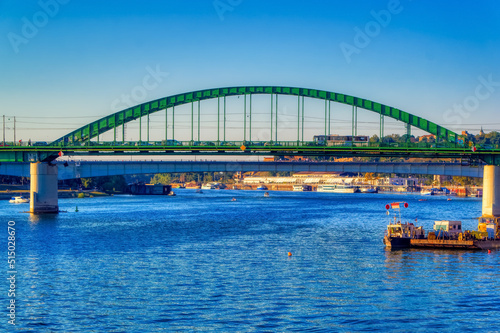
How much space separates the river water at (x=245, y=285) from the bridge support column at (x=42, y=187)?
3403 centimetres

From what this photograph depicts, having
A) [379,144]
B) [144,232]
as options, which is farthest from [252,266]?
[379,144]

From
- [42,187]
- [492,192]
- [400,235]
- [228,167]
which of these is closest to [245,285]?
[400,235]

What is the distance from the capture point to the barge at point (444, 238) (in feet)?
217

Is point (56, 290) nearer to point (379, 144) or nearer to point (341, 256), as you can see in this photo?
point (341, 256)

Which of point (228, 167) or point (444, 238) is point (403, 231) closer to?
point (444, 238)

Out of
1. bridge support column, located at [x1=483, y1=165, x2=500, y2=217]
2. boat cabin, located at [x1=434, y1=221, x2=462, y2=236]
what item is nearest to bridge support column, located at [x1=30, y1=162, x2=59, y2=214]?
boat cabin, located at [x1=434, y1=221, x2=462, y2=236]

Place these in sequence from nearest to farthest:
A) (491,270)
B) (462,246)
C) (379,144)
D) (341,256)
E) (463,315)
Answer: (463,315), (491,270), (341,256), (462,246), (379,144)

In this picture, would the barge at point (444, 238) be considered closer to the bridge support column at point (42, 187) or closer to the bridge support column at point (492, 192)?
the bridge support column at point (492, 192)

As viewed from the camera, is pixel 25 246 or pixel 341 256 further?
pixel 25 246

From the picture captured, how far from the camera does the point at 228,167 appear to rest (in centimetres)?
19338

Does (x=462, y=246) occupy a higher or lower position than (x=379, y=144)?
lower

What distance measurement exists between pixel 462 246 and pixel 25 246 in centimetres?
4285

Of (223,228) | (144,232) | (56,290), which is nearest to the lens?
(56,290)

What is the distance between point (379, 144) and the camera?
109625 mm
